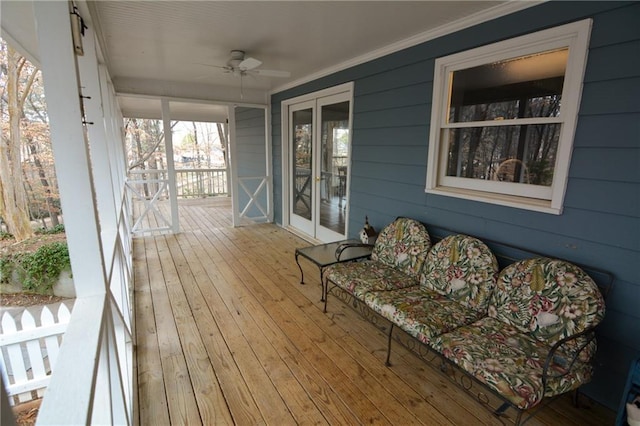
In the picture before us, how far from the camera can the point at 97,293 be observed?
1411 millimetres

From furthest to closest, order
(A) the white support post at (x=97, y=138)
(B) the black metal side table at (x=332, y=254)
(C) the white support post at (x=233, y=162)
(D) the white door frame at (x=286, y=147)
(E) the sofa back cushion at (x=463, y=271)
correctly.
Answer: (C) the white support post at (x=233, y=162) < (D) the white door frame at (x=286, y=147) < (B) the black metal side table at (x=332, y=254) < (E) the sofa back cushion at (x=463, y=271) < (A) the white support post at (x=97, y=138)

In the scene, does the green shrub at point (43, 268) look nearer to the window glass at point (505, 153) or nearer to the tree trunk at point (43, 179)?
the tree trunk at point (43, 179)

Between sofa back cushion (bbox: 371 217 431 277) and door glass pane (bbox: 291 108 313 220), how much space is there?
2.23 metres

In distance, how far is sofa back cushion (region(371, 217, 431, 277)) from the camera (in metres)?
2.77

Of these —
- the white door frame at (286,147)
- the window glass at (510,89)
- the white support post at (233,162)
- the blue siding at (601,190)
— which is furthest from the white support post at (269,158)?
the window glass at (510,89)

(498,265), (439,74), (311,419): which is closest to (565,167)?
(498,265)

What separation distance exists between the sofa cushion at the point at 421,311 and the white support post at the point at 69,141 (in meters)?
1.74

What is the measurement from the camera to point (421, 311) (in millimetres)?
2139

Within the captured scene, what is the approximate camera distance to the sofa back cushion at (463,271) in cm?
225

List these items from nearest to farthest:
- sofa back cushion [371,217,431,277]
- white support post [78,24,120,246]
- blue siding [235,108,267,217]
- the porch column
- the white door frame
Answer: the porch column, white support post [78,24,120,246], sofa back cushion [371,217,431,277], the white door frame, blue siding [235,108,267,217]

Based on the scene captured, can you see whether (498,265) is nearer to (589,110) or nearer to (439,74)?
(589,110)

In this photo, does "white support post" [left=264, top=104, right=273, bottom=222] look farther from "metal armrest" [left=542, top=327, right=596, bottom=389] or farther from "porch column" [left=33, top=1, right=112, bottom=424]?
"metal armrest" [left=542, top=327, right=596, bottom=389]

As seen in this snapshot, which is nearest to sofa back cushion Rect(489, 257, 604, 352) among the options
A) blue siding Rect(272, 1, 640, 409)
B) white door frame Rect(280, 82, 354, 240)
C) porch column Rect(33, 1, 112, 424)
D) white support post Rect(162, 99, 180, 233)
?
blue siding Rect(272, 1, 640, 409)

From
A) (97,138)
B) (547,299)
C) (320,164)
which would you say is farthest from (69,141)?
(320,164)
